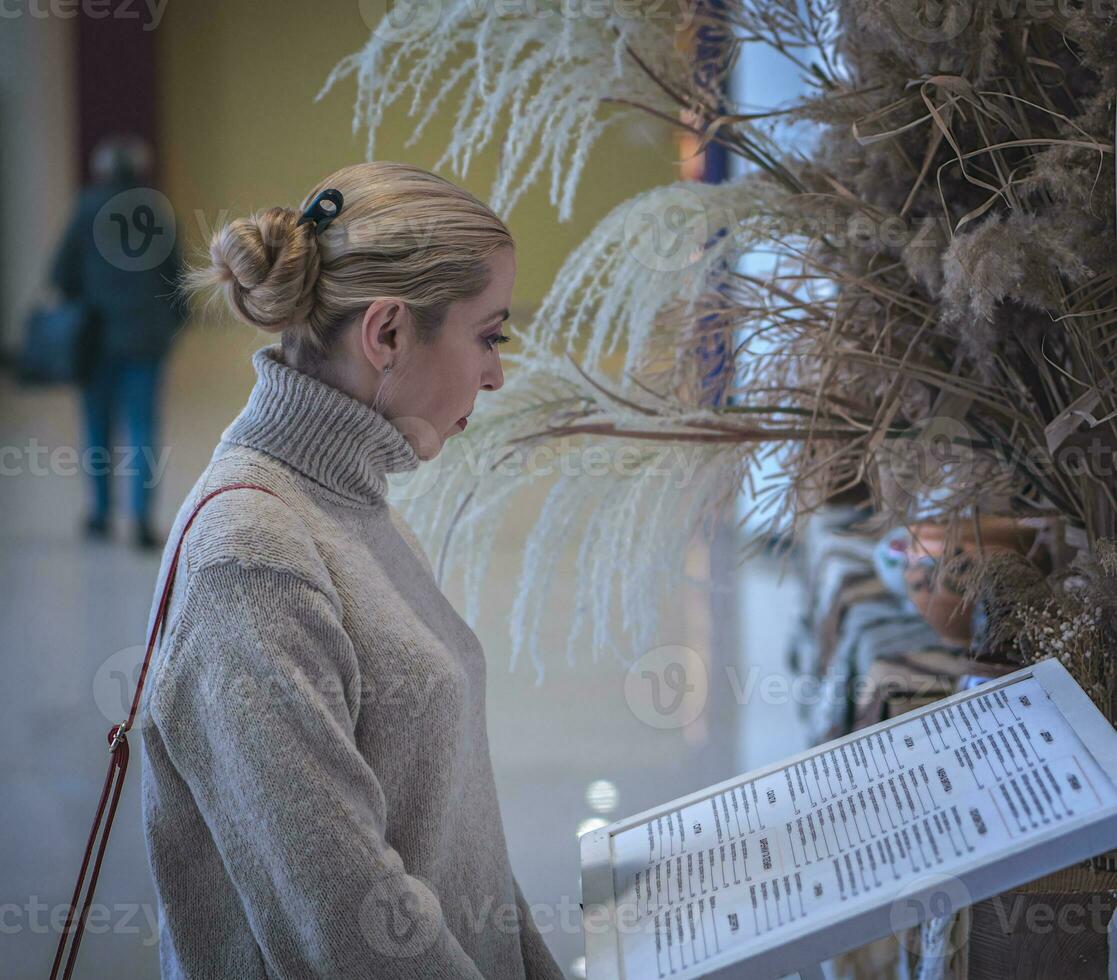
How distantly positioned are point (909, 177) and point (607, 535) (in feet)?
1.34

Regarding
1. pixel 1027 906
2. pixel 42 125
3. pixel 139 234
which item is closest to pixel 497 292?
pixel 1027 906

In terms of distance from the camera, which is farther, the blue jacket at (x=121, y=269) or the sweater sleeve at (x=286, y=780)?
the blue jacket at (x=121, y=269)

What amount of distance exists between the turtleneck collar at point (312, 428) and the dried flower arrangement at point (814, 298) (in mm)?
265

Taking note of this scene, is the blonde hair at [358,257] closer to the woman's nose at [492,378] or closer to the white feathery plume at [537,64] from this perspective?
the woman's nose at [492,378]

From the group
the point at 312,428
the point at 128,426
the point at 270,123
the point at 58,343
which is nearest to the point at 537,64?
the point at 312,428

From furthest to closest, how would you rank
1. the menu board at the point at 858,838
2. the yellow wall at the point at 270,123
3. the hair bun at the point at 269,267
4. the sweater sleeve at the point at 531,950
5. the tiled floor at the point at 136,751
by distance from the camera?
the yellow wall at the point at 270,123 → the tiled floor at the point at 136,751 → the sweater sleeve at the point at 531,950 → the hair bun at the point at 269,267 → the menu board at the point at 858,838

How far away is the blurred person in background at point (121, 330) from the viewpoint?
423cm

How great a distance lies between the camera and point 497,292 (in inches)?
30.1

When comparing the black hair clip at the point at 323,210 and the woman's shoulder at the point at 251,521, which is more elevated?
Answer: the black hair clip at the point at 323,210

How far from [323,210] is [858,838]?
0.52 m

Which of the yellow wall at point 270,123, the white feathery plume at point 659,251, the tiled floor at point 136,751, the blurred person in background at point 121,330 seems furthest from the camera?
the yellow wall at point 270,123

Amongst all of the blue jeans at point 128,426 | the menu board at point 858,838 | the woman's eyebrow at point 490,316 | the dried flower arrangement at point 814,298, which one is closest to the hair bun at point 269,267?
the woman's eyebrow at point 490,316

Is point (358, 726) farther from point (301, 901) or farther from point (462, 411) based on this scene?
point (462, 411)

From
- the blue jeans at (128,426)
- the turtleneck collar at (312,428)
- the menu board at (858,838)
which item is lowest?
the blue jeans at (128,426)
